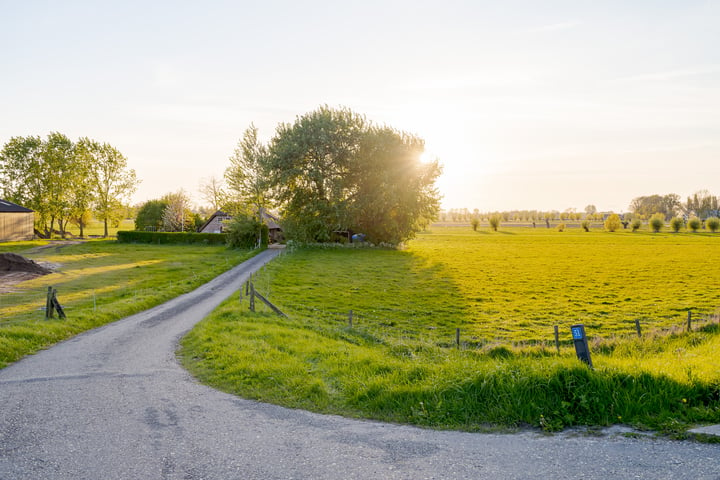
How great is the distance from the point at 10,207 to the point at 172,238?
24.9 meters

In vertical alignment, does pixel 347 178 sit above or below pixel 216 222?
above

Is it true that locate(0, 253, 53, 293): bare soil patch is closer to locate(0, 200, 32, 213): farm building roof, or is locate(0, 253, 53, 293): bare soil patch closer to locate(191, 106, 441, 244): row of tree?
locate(191, 106, 441, 244): row of tree

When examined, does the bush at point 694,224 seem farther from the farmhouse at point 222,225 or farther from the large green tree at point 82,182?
the large green tree at point 82,182

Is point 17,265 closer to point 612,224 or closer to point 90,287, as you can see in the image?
point 90,287

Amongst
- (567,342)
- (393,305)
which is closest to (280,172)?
(393,305)

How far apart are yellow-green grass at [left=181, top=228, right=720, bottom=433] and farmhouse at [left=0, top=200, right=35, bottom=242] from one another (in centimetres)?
5594

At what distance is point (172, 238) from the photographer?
74.1m

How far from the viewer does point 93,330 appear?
18.5 m

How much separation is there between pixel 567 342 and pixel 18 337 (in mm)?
19147

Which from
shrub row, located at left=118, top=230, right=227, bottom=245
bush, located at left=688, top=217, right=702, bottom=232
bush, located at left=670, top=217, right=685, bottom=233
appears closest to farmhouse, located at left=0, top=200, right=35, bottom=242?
shrub row, located at left=118, top=230, right=227, bottom=245

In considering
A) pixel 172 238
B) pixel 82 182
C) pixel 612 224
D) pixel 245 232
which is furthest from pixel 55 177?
pixel 612 224

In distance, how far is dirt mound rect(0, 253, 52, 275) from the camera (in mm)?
38000

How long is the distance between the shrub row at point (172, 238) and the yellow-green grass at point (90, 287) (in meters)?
9.18

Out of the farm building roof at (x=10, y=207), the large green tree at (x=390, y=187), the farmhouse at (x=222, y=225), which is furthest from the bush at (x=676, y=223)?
the farm building roof at (x=10, y=207)
